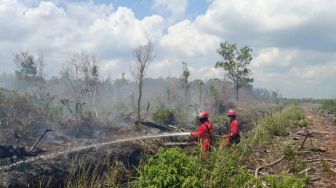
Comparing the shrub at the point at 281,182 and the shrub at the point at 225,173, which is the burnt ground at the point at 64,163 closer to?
the shrub at the point at 225,173

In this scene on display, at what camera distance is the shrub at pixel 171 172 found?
18.5ft

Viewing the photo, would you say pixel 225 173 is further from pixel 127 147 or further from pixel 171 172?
pixel 127 147

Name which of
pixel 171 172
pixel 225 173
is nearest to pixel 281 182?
pixel 225 173

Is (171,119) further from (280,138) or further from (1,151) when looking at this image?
(1,151)

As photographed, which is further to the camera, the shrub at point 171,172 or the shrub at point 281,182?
the shrub at point 281,182

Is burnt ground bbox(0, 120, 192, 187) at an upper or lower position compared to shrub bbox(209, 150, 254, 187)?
lower

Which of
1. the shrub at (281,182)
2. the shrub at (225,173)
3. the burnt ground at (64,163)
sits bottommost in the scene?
the burnt ground at (64,163)

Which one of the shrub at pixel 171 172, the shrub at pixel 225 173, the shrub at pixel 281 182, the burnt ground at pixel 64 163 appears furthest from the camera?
the burnt ground at pixel 64 163

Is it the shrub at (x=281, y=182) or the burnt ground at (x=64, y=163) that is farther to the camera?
the burnt ground at (x=64, y=163)

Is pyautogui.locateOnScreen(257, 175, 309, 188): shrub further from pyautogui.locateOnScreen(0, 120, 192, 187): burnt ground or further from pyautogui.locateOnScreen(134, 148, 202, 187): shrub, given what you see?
pyautogui.locateOnScreen(0, 120, 192, 187): burnt ground

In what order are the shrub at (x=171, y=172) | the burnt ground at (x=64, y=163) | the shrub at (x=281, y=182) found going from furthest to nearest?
1. the burnt ground at (x=64, y=163)
2. the shrub at (x=281, y=182)
3. the shrub at (x=171, y=172)

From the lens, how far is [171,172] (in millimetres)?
5766

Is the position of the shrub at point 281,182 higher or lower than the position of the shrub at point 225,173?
lower

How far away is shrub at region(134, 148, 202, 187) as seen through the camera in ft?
18.5
